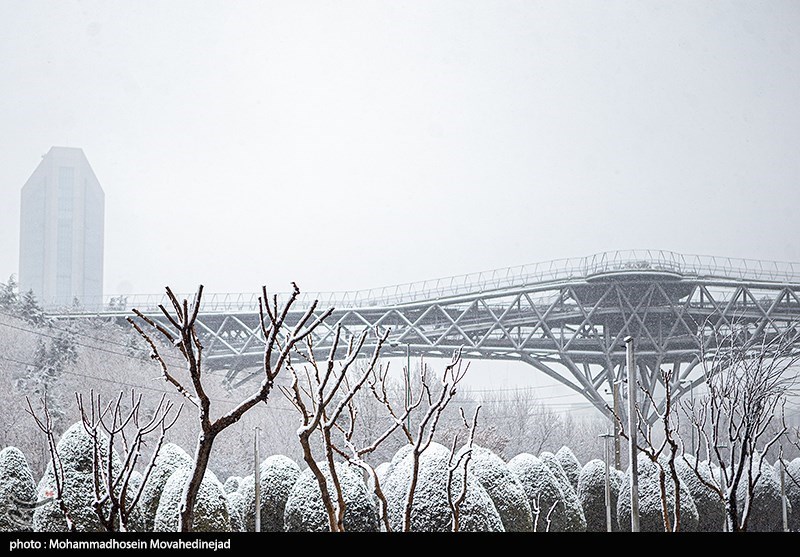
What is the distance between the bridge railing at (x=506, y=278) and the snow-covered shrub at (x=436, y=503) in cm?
1132

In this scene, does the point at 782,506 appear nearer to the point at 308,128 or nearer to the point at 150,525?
the point at 150,525

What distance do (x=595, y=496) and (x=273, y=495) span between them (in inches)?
141

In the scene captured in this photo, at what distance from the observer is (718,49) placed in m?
17.7

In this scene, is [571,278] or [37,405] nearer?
[37,405]

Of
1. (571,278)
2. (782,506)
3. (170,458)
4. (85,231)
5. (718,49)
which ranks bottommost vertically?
(782,506)

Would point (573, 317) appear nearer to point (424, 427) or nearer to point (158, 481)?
point (158, 481)

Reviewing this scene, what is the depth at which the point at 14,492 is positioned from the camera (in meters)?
7.27

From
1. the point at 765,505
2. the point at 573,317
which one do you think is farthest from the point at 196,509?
the point at 573,317

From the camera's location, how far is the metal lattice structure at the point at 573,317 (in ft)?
54.3

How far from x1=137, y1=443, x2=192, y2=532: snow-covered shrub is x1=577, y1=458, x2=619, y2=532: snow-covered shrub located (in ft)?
14.2

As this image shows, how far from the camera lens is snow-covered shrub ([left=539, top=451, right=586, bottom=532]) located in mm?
8156
